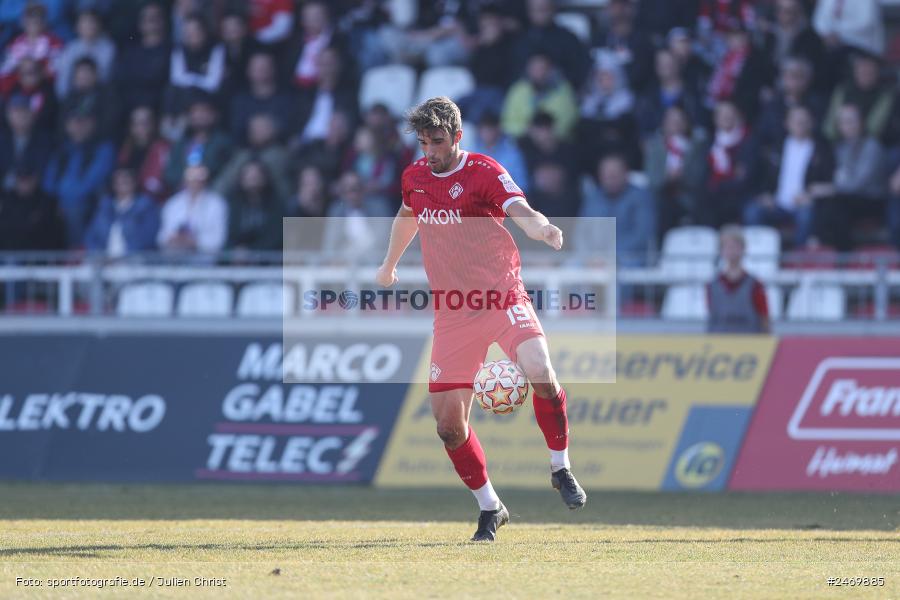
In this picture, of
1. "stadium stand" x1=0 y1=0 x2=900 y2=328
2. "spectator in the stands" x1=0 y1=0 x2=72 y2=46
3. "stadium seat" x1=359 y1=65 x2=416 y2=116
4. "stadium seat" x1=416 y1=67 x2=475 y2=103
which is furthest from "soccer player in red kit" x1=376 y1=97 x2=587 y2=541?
"spectator in the stands" x1=0 y1=0 x2=72 y2=46

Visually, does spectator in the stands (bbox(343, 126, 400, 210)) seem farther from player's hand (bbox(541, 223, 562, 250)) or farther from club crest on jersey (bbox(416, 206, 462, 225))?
player's hand (bbox(541, 223, 562, 250))

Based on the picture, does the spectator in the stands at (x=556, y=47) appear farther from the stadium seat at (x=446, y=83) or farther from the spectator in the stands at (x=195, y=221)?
the spectator in the stands at (x=195, y=221)

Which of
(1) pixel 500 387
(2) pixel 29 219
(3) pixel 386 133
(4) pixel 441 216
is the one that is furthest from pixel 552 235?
(2) pixel 29 219

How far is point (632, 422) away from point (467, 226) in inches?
200

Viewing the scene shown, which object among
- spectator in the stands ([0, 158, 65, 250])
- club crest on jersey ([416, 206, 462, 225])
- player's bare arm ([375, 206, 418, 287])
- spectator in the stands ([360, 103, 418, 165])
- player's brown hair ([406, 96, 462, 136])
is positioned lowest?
spectator in the stands ([0, 158, 65, 250])

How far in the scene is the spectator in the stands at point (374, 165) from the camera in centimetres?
1666

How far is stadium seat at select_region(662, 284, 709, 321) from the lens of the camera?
14688mm

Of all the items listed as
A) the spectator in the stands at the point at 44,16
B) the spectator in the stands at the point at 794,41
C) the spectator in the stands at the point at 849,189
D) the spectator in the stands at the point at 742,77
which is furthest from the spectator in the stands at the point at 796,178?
the spectator in the stands at the point at 44,16

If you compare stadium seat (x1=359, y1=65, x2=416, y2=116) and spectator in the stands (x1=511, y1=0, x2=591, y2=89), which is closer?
spectator in the stands (x1=511, y1=0, x2=591, y2=89)

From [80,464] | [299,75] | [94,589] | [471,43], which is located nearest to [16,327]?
[80,464]

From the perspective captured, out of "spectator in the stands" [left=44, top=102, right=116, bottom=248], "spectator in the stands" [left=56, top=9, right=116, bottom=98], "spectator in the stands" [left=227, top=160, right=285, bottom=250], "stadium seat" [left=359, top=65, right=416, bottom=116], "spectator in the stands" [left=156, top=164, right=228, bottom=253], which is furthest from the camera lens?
"spectator in the stands" [left=56, top=9, right=116, bottom=98]

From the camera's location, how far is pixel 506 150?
54.5ft

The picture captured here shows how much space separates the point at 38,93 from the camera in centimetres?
1894

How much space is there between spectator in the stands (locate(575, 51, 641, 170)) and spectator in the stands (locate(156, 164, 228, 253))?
13.4 feet
